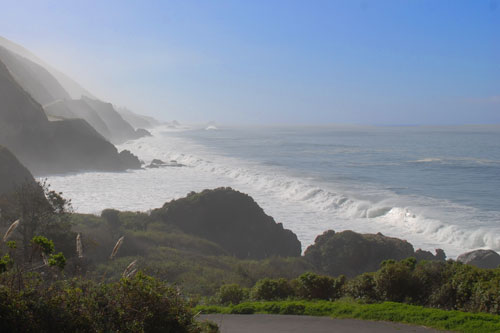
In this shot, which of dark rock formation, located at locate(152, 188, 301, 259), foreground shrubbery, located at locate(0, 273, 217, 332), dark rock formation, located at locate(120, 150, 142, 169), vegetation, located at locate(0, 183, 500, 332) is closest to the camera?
foreground shrubbery, located at locate(0, 273, 217, 332)

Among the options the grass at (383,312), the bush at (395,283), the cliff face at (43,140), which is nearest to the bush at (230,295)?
the grass at (383,312)

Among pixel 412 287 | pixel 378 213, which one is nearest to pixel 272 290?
pixel 412 287

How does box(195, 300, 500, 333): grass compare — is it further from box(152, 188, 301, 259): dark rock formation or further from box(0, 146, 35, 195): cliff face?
box(0, 146, 35, 195): cliff face

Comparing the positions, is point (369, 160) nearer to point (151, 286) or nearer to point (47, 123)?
point (47, 123)

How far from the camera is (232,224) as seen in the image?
76.1 ft

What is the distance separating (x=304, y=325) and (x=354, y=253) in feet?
36.2

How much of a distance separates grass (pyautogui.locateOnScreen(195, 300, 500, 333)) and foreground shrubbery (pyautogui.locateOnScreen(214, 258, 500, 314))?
0.70m

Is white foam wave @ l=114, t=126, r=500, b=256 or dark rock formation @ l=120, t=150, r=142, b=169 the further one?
dark rock formation @ l=120, t=150, r=142, b=169

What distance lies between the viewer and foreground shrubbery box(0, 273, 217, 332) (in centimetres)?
589

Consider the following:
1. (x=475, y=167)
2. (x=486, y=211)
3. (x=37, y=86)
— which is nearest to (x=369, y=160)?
(x=475, y=167)

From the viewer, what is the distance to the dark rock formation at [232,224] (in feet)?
73.4

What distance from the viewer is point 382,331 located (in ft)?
26.1

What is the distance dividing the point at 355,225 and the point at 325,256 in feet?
33.8

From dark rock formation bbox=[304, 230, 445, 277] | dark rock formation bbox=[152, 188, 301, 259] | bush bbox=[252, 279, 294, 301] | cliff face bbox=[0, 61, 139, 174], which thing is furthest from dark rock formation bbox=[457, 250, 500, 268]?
cliff face bbox=[0, 61, 139, 174]
